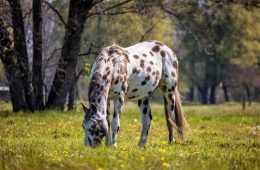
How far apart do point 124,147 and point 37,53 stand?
11.3 metres

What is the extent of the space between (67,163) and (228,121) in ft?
44.3

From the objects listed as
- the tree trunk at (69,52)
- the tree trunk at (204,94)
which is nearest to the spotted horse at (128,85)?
the tree trunk at (69,52)

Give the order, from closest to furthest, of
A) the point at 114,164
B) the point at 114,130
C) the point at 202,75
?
the point at 114,164 → the point at 114,130 → the point at 202,75

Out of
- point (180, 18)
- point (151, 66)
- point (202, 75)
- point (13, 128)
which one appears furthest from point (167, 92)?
point (202, 75)

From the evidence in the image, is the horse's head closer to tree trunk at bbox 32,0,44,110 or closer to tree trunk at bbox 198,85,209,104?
tree trunk at bbox 32,0,44,110

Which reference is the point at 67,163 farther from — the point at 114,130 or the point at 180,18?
the point at 180,18

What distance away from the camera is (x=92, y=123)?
30.2 feet

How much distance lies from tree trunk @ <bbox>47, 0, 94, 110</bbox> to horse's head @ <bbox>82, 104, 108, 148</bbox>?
10.5 metres

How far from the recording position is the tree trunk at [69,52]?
19.8m

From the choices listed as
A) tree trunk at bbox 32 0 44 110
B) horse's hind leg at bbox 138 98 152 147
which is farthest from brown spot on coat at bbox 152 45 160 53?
tree trunk at bbox 32 0 44 110

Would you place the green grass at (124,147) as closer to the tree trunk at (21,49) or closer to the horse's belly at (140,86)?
the horse's belly at (140,86)

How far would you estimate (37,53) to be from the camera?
1997cm

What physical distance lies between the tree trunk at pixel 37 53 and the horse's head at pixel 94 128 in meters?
10.4

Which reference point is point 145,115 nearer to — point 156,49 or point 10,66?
point 156,49
